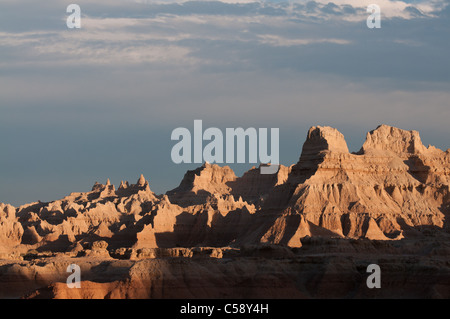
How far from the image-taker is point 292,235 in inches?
5930

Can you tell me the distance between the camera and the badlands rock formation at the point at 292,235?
4382 inches

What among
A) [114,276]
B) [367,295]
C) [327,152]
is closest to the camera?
[367,295]

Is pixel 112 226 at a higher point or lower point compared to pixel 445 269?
lower

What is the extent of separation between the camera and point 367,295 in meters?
108

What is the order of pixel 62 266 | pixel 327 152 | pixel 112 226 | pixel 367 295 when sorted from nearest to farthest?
1. pixel 367 295
2. pixel 62 266
3. pixel 327 152
4. pixel 112 226

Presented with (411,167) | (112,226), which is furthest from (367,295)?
(112,226)

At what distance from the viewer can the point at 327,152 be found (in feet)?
541

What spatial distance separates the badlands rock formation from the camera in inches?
4382

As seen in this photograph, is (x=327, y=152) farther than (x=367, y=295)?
Yes
